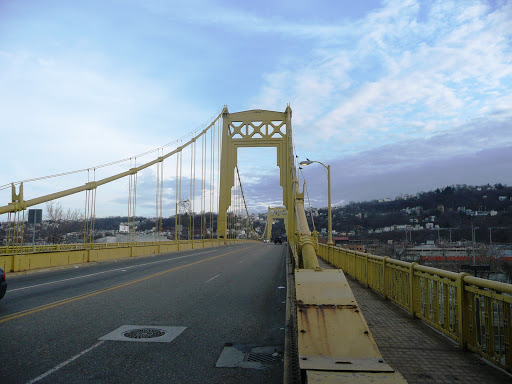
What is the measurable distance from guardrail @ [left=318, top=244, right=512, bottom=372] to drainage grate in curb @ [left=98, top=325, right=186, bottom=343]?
169 inches

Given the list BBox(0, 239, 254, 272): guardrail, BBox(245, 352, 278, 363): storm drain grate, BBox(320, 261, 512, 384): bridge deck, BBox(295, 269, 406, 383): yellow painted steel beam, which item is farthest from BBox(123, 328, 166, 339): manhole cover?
BBox(0, 239, 254, 272): guardrail

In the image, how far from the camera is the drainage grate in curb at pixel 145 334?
237 inches

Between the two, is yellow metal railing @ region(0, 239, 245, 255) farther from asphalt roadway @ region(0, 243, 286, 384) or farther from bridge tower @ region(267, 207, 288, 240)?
bridge tower @ region(267, 207, 288, 240)

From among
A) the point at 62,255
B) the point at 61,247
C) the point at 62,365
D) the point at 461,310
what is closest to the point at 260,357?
the point at 62,365

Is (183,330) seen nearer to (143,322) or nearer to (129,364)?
(143,322)

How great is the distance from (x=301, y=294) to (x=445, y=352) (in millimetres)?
2061

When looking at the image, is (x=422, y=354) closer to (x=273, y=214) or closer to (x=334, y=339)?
(x=334, y=339)

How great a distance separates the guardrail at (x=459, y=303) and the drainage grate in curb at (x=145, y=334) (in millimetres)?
4287

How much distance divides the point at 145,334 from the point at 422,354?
14.0 ft

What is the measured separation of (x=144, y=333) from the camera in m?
6.38

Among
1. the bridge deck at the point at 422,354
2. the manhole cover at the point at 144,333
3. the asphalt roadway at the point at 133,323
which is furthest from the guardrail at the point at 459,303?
the manhole cover at the point at 144,333

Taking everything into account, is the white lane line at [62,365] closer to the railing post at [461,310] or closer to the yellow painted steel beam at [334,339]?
the yellow painted steel beam at [334,339]

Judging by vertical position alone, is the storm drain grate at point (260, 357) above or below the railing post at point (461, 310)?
below

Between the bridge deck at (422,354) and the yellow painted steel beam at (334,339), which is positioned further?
the bridge deck at (422,354)
